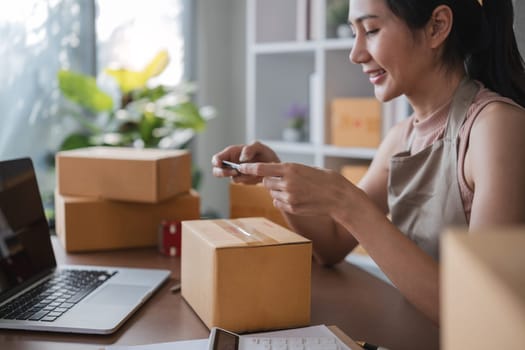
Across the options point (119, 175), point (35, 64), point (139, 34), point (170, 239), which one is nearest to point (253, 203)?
point (170, 239)

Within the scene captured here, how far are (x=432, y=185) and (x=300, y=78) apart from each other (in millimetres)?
1916

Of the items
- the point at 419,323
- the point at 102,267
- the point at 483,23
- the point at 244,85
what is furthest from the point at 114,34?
the point at 419,323

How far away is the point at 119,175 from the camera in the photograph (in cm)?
139

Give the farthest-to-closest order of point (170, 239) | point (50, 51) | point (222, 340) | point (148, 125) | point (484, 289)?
point (148, 125)
point (50, 51)
point (170, 239)
point (222, 340)
point (484, 289)

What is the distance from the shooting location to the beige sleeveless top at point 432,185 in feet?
3.79

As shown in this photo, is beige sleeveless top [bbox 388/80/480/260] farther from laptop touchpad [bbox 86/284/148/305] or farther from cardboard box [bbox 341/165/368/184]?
cardboard box [bbox 341/165/368/184]

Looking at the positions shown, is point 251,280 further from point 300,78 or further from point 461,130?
point 300,78

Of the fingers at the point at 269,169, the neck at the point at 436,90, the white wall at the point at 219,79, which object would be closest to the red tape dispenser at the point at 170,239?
the fingers at the point at 269,169

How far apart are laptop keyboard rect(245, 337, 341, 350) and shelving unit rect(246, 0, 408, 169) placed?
1698 millimetres

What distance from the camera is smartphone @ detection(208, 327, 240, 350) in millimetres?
797

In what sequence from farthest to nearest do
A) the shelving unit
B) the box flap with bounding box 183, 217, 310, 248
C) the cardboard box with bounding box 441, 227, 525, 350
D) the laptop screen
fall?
1. the shelving unit
2. the laptop screen
3. the box flap with bounding box 183, 217, 310, 248
4. the cardboard box with bounding box 441, 227, 525, 350

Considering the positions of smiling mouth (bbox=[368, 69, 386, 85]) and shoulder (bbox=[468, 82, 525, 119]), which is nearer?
shoulder (bbox=[468, 82, 525, 119])

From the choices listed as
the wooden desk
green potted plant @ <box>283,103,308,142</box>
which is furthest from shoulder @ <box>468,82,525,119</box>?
green potted plant @ <box>283,103,308,142</box>

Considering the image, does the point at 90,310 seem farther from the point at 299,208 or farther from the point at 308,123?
the point at 308,123
